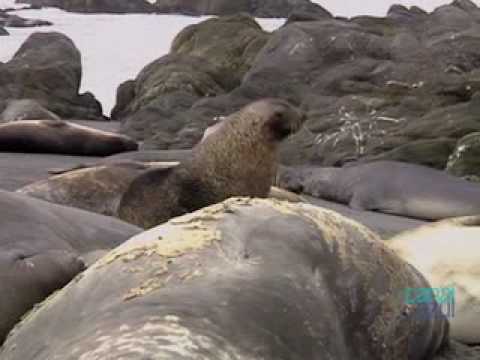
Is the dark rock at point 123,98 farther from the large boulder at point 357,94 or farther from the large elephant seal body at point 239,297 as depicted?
the large elephant seal body at point 239,297

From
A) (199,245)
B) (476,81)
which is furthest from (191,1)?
(199,245)

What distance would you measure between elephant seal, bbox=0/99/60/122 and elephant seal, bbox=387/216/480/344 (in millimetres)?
8318

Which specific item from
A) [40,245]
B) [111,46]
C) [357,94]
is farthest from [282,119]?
[111,46]

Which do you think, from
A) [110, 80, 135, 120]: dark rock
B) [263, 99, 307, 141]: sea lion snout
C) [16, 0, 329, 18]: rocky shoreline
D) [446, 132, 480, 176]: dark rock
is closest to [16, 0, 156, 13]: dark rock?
[16, 0, 329, 18]: rocky shoreline

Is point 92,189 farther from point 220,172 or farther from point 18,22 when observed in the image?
point 18,22

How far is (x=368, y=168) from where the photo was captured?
801 cm

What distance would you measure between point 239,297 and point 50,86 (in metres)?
14.0

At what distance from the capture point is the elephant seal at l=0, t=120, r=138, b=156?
949 centimetres

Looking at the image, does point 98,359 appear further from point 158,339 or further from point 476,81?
point 476,81

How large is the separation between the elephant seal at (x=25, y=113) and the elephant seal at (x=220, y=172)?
238 inches

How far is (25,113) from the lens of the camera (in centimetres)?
1194

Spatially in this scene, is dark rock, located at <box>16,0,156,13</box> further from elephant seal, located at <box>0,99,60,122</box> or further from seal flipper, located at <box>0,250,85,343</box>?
seal flipper, located at <box>0,250,85,343</box>

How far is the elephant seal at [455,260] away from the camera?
3422 millimetres

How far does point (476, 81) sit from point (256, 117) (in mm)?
4373
